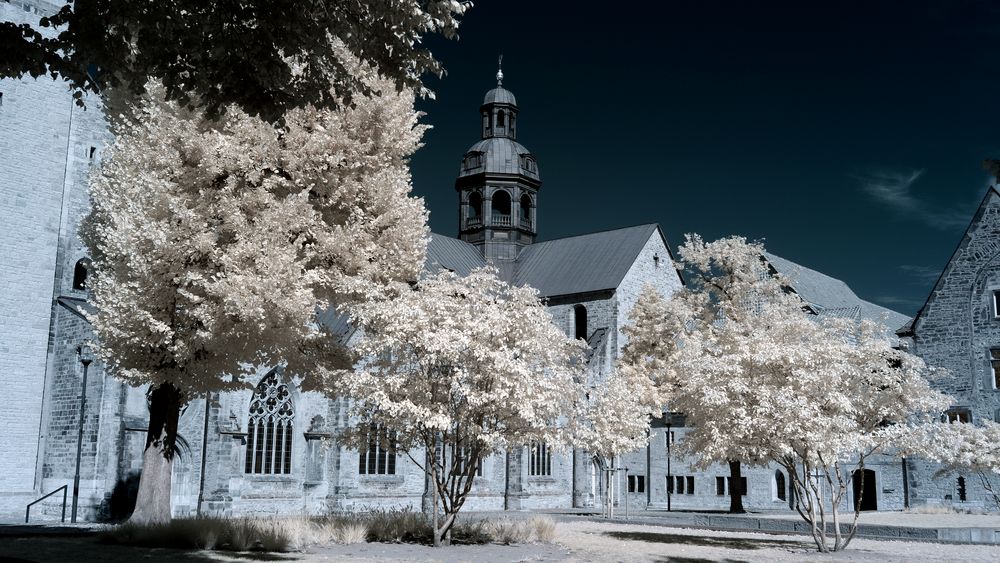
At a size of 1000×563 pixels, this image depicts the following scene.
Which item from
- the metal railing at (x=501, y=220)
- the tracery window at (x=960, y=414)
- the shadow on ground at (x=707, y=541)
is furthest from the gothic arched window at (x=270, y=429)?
the tracery window at (x=960, y=414)

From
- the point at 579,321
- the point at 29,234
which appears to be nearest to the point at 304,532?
the point at 29,234

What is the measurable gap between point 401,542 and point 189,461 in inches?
514

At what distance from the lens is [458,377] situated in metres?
17.0

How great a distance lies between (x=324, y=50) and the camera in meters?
10.3

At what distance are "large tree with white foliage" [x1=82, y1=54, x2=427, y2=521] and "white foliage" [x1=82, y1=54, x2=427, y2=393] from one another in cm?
4

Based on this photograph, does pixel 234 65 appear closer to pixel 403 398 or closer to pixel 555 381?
pixel 403 398

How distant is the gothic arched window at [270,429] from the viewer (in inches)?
1223

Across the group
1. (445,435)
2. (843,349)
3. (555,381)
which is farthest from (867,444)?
(445,435)

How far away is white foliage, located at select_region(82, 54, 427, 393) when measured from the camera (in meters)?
17.3

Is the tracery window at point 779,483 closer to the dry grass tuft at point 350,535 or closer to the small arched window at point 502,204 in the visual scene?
the small arched window at point 502,204

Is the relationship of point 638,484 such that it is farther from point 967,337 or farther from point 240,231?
point 240,231

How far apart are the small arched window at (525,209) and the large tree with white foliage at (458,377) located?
34008mm

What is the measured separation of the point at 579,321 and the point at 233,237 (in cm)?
3093

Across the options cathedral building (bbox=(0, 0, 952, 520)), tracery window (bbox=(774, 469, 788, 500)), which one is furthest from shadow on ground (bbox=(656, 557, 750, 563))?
tracery window (bbox=(774, 469, 788, 500))
